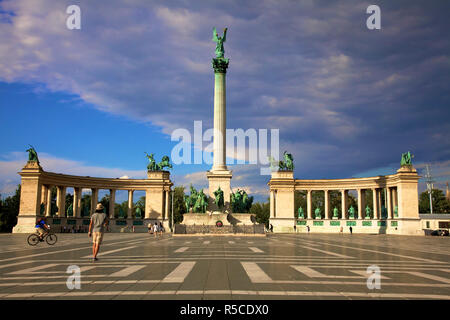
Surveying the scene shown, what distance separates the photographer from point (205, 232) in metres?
54.0

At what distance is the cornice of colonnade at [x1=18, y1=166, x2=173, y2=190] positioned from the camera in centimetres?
7438

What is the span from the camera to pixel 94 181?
8625 cm

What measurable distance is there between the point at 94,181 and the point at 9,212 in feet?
65.1

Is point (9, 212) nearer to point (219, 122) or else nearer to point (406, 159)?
point (219, 122)

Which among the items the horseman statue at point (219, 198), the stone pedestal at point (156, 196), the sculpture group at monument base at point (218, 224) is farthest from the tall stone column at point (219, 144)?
the stone pedestal at point (156, 196)

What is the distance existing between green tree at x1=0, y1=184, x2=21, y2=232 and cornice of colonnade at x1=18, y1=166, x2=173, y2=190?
1266 cm

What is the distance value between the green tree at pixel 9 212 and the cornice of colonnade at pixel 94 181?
1266 centimetres

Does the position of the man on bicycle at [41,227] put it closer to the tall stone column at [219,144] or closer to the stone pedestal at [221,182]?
the tall stone column at [219,144]

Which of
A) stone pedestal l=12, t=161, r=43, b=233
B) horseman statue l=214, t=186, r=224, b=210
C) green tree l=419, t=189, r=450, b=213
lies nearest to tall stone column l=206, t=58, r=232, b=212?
horseman statue l=214, t=186, r=224, b=210

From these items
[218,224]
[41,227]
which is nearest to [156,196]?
[218,224]

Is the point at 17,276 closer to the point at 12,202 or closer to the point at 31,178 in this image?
the point at 31,178

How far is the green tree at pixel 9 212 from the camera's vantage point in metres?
79.8
